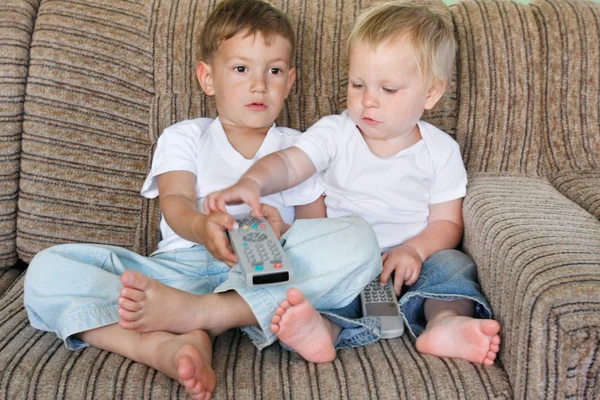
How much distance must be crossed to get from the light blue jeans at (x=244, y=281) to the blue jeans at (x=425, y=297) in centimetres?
5

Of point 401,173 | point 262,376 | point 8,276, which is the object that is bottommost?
point 8,276

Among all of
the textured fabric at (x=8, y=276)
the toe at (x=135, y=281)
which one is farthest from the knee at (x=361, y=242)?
the textured fabric at (x=8, y=276)

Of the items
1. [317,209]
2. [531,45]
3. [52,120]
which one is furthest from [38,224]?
[531,45]

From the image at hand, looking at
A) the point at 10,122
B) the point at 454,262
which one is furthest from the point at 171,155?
the point at 454,262

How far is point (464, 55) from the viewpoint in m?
1.60

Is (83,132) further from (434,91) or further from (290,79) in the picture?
(434,91)

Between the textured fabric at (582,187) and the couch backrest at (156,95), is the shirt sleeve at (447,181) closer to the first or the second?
the couch backrest at (156,95)

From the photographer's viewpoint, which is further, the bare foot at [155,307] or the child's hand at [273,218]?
the child's hand at [273,218]

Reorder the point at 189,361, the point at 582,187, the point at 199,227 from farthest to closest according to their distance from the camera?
1. the point at 582,187
2. the point at 199,227
3. the point at 189,361

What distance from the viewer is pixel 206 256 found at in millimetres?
1324

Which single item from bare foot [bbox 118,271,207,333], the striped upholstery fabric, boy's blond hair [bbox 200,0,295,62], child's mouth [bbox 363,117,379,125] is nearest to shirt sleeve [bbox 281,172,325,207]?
child's mouth [bbox 363,117,379,125]

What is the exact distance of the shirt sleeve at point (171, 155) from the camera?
139cm

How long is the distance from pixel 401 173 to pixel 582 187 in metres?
0.44

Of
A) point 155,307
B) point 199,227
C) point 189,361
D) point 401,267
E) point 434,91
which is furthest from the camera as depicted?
point 434,91
